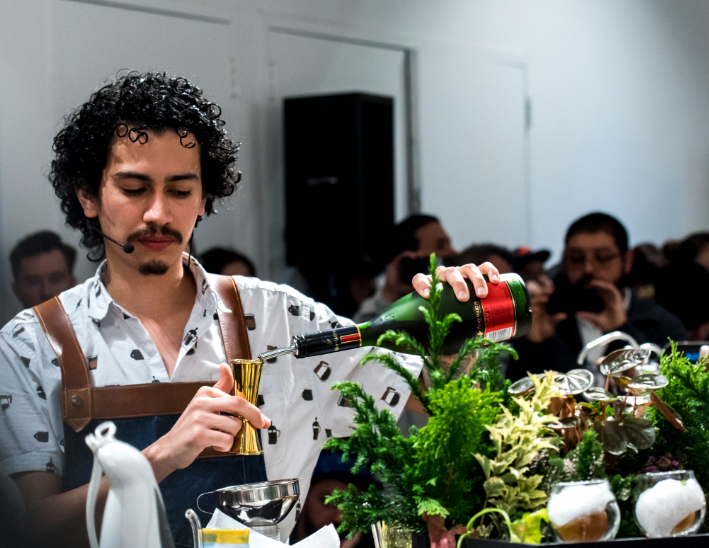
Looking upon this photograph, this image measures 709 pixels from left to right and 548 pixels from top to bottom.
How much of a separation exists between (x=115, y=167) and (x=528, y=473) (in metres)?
0.85

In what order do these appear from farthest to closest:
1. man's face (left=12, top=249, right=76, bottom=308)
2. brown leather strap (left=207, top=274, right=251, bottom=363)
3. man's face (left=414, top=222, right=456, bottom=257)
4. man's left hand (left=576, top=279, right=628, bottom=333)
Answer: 1. man's face (left=414, top=222, right=456, bottom=257)
2. man's left hand (left=576, top=279, right=628, bottom=333)
3. man's face (left=12, top=249, right=76, bottom=308)
4. brown leather strap (left=207, top=274, right=251, bottom=363)

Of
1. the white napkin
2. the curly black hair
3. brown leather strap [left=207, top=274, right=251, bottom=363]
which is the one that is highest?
the curly black hair

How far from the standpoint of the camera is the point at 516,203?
4.64 meters

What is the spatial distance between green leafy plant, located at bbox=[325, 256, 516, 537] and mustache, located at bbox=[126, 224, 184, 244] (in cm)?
56

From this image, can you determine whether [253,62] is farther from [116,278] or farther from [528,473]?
[528,473]

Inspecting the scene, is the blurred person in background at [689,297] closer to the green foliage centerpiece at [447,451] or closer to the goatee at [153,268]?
the goatee at [153,268]

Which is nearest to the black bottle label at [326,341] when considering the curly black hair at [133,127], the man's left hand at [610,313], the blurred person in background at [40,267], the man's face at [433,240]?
the curly black hair at [133,127]

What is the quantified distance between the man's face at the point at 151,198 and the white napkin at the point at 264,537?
516 mm

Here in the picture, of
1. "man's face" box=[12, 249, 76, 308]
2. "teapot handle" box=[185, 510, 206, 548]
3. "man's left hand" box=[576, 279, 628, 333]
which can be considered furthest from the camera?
"man's left hand" box=[576, 279, 628, 333]

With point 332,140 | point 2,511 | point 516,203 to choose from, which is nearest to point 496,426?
point 2,511

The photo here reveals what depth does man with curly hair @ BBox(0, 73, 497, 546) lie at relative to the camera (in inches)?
49.6

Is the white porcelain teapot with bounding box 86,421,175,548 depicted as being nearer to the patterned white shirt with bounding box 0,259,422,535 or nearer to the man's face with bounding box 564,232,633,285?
the patterned white shirt with bounding box 0,259,422,535

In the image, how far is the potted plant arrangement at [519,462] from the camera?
751 millimetres

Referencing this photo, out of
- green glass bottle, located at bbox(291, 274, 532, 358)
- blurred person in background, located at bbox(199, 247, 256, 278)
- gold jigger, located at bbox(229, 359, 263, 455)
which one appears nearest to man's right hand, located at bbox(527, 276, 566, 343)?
blurred person in background, located at bbox(199, 247, 256, 278)
